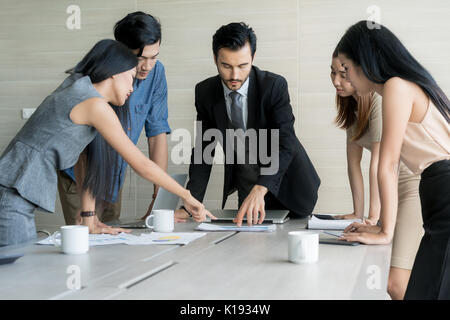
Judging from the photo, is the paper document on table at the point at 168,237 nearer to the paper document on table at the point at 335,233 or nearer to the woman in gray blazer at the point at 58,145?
the woman in gray blazer at the point at 58,145

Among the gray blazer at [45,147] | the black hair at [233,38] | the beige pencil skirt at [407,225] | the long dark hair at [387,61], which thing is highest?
the black hair at [233,38]

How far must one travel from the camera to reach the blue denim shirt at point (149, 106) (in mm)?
2826

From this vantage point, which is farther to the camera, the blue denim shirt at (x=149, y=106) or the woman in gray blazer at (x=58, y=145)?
the blue denim shirt at (x=149, y=106)

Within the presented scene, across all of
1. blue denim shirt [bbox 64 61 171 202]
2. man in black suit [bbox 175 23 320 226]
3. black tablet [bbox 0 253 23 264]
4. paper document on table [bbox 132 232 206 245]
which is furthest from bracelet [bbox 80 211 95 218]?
blue denim shirt [bbox 64 61 171 202]

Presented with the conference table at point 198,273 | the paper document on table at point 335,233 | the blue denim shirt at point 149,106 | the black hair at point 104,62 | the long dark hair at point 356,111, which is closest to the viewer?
the conference table at point 198,273

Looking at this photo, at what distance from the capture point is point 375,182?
7.32 ft

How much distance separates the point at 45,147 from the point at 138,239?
1.57ft

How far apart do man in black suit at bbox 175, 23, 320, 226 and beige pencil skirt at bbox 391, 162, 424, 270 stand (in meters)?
0.47

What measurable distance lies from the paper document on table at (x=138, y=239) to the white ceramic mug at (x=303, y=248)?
432 millimetres

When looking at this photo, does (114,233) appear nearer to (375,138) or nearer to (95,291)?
(95,291)

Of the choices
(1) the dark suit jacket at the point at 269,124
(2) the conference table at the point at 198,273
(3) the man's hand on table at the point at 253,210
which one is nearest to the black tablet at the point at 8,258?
(2) the conference table at the point at 198,273

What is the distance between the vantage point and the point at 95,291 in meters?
1.14
